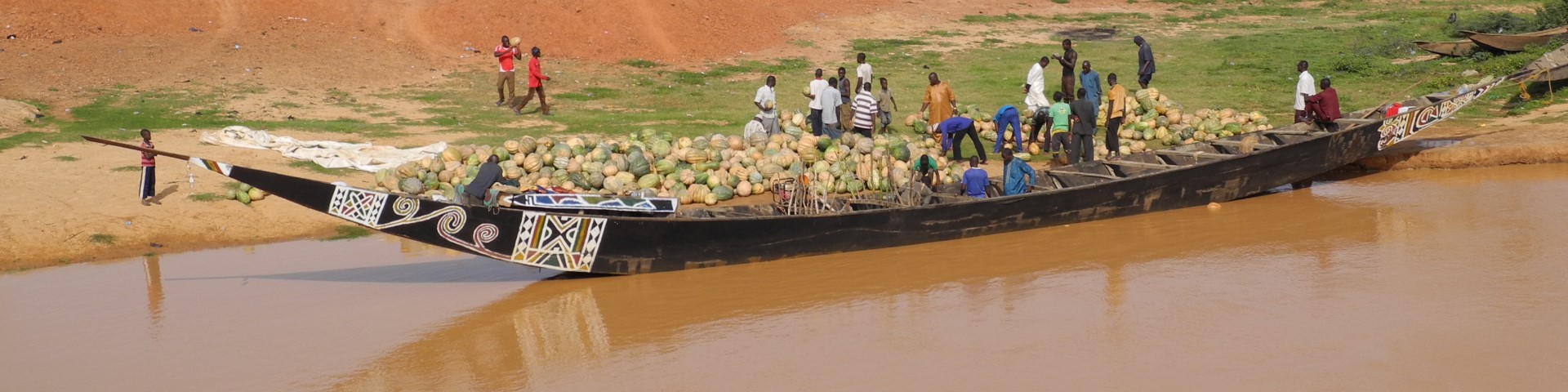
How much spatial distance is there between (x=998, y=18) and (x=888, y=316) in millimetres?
16403

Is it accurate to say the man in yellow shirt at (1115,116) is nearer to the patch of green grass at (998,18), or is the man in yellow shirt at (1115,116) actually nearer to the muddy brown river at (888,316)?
the muddy brown river at (888,316)

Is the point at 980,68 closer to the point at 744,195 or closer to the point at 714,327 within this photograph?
the point at 744,195

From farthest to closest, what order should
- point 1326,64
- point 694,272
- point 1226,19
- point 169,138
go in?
1. point 1226,19
2. point 1326,64
3. point 169,138
4. point 694,272

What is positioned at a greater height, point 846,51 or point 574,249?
point 846,51

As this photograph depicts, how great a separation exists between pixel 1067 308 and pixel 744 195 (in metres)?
4.49

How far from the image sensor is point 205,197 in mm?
12062

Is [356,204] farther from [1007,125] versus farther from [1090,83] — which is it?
[1090,83]

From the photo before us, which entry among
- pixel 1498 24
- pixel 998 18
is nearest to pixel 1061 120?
pixel 1498 24

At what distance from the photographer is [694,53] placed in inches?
827

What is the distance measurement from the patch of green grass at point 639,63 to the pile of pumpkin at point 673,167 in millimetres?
6809

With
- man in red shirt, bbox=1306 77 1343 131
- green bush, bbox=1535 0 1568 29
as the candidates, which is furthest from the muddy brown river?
green bush, bbox=1535 0 1568 29

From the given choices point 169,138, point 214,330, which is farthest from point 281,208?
point 214,330

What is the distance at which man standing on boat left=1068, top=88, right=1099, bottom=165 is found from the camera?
12.7 m

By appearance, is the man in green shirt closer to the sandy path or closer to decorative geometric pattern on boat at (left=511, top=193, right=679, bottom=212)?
decorative geometric pattern on boat at (left=511, top=193, right=679, bottom=212)
